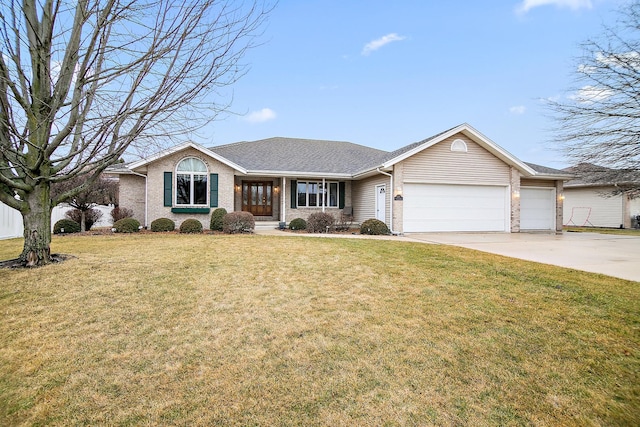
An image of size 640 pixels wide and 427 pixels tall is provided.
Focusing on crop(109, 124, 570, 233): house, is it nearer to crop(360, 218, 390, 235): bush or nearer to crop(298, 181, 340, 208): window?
crop(298, 181, 340, 208): window

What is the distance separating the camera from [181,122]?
510 centimetres

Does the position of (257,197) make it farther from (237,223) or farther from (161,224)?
(161,224)

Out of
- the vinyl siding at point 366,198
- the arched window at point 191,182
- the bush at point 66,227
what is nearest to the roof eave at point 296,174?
the vinyl siding at point 366,198

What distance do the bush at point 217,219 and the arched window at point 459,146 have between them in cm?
1052

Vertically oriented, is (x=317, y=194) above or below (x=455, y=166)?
below

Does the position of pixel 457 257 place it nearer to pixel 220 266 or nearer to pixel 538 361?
pixel 538 361

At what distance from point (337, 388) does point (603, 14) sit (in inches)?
433

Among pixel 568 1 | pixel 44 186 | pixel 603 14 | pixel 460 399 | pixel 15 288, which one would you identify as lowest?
pixel 460 399

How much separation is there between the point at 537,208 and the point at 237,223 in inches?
576

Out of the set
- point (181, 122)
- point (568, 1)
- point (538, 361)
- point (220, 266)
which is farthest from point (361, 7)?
point (538, 361)

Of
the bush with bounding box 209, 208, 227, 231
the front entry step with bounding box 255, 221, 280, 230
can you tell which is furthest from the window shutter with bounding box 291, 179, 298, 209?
the bush with bounding box 209, 208, 227, 231

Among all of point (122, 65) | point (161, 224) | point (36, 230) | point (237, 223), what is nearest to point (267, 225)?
point (237, 223)

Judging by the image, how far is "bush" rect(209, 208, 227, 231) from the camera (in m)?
13.0

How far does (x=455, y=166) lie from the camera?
13.6 metres
